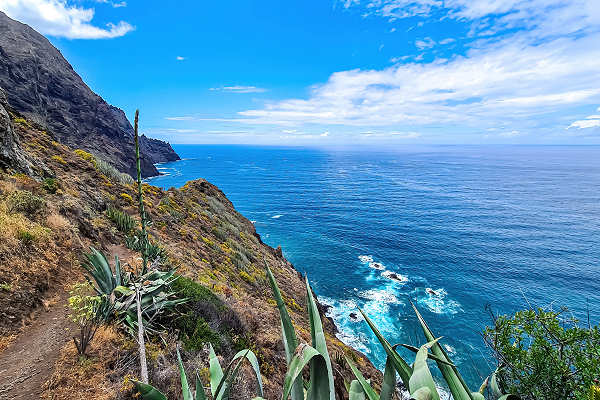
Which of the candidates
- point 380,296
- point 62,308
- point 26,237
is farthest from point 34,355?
point 380,296

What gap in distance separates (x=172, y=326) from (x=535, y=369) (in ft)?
25.6

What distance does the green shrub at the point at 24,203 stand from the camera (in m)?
7.80

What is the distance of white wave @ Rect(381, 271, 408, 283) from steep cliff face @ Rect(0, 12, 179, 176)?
252 ft

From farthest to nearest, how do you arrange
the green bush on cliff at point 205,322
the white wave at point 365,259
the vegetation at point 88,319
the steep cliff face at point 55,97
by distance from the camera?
the steep cliff face at point 55,97 → the white wave at point 365,259 → the green bush on cliff at point 205,322 → the vegetation at point 88,319

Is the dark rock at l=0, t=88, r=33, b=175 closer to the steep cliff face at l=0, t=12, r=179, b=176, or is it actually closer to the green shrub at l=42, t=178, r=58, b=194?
the green shrub at l=42, t=178, r=58, b=194

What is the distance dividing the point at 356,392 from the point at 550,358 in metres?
6.08

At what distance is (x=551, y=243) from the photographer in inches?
1512

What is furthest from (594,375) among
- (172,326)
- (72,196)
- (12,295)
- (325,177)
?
(325,177)

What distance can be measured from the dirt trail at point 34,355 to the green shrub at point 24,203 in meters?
3.97

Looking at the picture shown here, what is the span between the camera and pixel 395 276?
3127 centimetres

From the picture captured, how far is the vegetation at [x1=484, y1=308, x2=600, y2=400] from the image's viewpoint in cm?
495

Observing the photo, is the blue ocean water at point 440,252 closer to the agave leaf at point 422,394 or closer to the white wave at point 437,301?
the white wave at point 437,301

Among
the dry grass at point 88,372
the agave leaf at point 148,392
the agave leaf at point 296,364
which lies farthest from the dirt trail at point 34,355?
the agave leaf at point 296,364

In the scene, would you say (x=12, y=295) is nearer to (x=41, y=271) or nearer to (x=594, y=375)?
(x=41, y=271)
